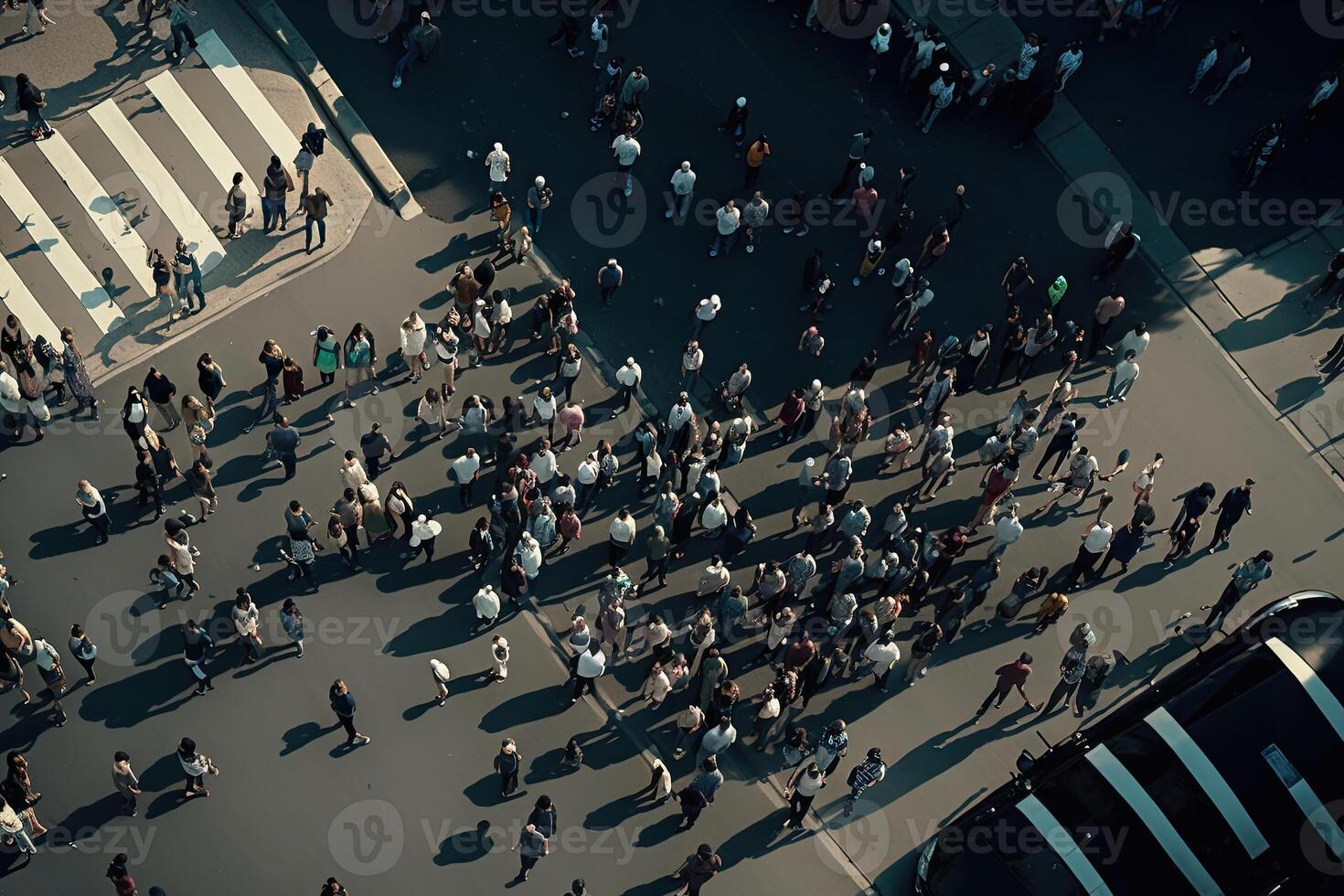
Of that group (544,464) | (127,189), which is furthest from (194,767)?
(127,189)

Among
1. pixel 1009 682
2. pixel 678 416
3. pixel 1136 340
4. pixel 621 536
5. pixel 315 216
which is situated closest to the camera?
pixel 1009 682

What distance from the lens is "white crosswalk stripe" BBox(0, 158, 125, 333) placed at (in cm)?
3384

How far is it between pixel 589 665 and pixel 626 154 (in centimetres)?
1088

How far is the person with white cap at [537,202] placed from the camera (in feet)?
115

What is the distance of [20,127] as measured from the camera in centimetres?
3547

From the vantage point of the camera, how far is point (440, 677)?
98.9ft

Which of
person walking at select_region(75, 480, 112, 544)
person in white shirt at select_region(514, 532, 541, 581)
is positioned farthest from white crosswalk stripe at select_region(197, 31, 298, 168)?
person in white shirt at select_region(514, 532, 541, 581)

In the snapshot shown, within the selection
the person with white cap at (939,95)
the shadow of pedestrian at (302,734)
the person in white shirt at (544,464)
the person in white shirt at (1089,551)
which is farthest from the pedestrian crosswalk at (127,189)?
the person in white shirt at (1089,551)

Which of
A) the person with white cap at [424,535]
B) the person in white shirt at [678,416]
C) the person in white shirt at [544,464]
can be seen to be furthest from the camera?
the person in white shirt at [678,416]

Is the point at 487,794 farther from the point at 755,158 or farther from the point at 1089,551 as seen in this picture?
the point at 755,158

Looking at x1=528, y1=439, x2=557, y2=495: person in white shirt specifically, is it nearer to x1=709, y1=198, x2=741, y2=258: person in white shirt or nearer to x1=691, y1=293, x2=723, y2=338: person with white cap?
x1=691, y1=293, x2=723, y2=338: person with white cap

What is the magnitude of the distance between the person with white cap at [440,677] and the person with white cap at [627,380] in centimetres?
612

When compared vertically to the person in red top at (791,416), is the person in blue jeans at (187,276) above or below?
above

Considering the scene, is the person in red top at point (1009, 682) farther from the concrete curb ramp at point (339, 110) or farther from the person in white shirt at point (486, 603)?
the concrete curb ramp at point (339, 110)
